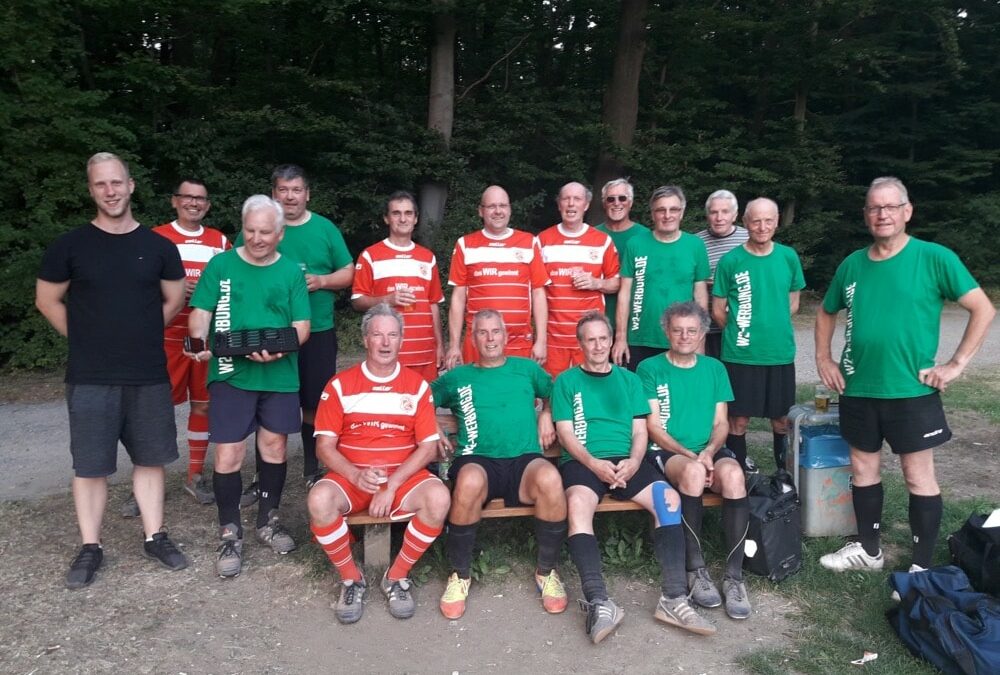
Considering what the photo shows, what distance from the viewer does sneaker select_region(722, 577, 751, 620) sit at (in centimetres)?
358

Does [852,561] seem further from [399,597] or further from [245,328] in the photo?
[245,328]

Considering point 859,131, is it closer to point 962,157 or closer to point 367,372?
point 962,157

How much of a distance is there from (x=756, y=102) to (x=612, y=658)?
15.8m

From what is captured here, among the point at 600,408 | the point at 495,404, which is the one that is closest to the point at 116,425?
the point at 495,404

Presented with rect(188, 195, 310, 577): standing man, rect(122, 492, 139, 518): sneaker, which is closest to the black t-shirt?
rect(188, 195, 310, 577): standing man

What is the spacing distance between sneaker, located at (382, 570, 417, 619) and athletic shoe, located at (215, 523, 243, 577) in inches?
32.3

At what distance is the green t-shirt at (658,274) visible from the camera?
4.92 meters

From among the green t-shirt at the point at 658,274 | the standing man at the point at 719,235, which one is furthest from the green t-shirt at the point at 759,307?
the standing man at the point at 719,235

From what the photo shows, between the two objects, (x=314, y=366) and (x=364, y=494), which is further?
(x=314, y=366)

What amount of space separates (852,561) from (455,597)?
6.84 feet

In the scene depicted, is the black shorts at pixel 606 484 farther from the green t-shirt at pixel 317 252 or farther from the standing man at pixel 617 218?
the green t-shirt at pixel 317 252

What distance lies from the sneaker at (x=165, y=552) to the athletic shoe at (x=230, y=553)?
19 centimetres

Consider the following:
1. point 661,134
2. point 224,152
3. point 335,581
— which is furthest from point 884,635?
point 661,134

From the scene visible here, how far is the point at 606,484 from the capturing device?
153 inches
